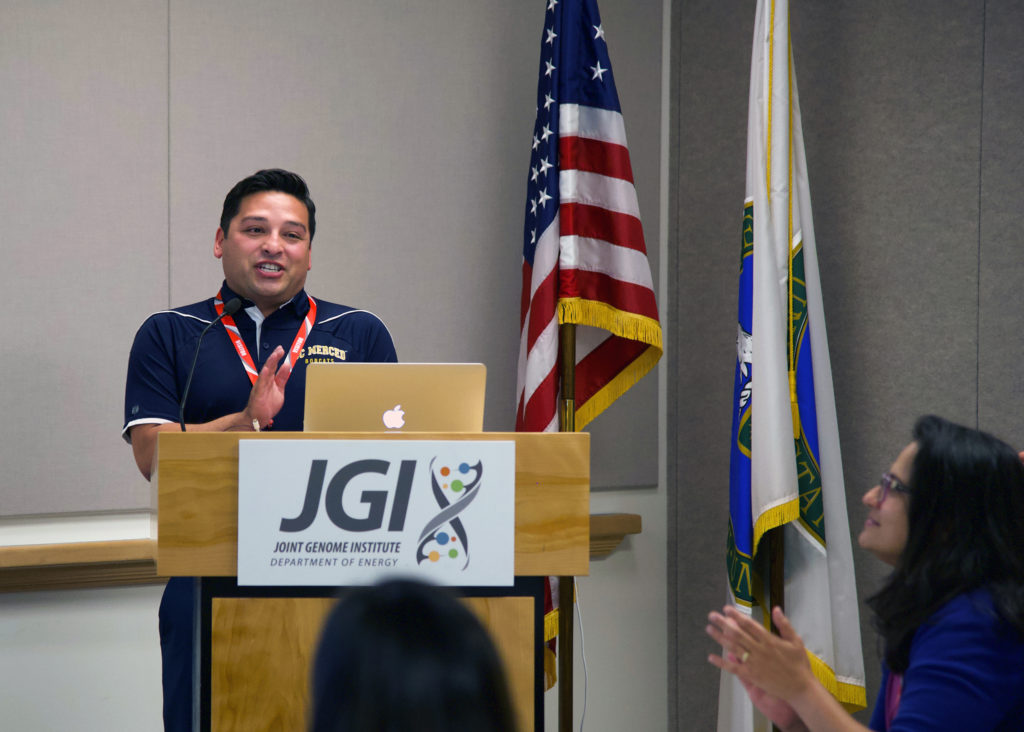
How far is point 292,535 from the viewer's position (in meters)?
1.83

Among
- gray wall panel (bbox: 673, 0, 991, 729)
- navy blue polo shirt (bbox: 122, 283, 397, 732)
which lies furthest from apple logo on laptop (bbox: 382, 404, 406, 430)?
gray wall panel (bbox: 673, 0, 991, 729)

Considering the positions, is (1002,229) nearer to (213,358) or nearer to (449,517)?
(449,517)

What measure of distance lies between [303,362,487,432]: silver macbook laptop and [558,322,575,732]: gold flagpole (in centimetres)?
134

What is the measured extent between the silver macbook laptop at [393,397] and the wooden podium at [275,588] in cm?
11

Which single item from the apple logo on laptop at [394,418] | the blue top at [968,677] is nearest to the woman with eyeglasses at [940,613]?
the blue top at [968,677]

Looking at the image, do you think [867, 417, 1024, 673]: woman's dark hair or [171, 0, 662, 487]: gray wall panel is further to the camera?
[171, 0, 662, 487]: gray wall panel

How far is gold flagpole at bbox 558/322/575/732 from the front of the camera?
3.19m

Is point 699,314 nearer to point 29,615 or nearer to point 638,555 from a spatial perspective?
point 638,555

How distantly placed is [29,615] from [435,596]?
2.65 meters

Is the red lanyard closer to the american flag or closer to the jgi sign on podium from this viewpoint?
the jgi sign on podium

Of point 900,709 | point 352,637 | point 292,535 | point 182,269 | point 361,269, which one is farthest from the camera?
point 361,269

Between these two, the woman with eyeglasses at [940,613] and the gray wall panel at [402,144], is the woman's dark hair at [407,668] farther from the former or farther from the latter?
the gray wall panel at [402,144]

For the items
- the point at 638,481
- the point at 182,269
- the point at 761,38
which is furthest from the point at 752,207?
the point at 182,269


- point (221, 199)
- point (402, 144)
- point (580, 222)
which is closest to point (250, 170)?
point (221, 199)
